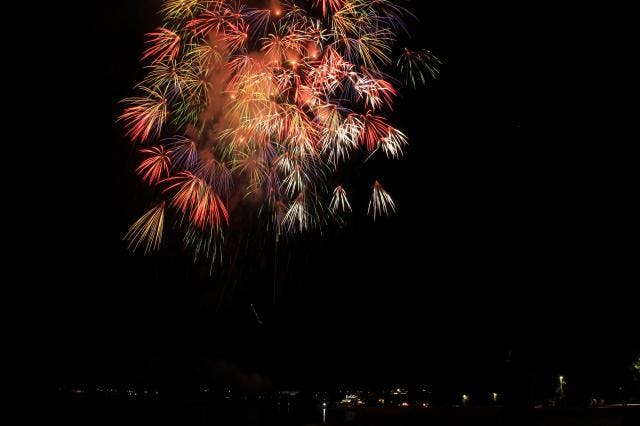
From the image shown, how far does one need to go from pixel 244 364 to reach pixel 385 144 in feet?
236

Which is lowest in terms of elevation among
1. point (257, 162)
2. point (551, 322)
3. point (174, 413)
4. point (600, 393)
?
point (174, 413)

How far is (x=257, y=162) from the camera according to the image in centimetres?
1159

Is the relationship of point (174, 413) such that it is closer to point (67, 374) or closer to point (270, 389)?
point (67, 374)

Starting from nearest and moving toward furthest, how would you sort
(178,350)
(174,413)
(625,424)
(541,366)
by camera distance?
(541,366) < (625,424) < (174,413) < (178,350)

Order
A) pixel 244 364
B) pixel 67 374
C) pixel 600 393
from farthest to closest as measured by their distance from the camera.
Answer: pixel 244 364
pixel 67 374
pixel 600 393

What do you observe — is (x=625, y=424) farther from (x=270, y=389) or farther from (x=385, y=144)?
(x=270, y=389)

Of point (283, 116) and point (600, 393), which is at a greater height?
point (283, 116)

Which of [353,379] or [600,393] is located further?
[353,379]

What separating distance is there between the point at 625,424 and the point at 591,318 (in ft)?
39.5

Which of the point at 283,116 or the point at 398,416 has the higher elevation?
the point at 283,116

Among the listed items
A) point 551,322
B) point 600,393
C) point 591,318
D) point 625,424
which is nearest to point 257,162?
point 551,322

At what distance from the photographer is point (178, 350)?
6962 cm

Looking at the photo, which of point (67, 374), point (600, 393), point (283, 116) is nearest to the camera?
point (283, 116)

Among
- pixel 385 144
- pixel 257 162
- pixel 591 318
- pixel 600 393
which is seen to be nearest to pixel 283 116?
pixel 257 162
